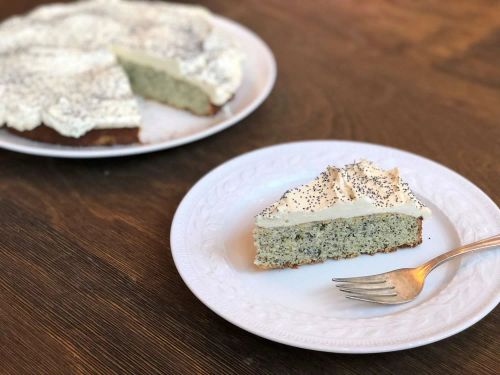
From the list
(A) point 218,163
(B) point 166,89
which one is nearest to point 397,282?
(A) point 218,163

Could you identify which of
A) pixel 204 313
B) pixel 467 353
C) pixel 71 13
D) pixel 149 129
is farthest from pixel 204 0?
pixel 467 353

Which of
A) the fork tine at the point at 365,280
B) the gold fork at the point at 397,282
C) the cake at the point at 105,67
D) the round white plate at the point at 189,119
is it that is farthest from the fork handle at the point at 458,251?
the cake at the point at 105,67

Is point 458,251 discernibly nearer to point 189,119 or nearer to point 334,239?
point 334,239

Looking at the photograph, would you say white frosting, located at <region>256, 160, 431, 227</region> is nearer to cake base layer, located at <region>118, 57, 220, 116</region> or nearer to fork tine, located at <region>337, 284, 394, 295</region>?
fork tine, located at <region>337, 284, 394, 295</region>

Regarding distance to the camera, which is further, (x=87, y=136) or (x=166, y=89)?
(x=166, y=89)

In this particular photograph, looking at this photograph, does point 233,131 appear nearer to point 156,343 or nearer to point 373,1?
point 156,343

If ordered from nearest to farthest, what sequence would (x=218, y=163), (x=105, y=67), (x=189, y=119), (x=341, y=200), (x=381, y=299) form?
1. (x=381, y=299)
2. (x=341, y=200)
3. (x=218, y=163)
4. (x=189, y=119)
5. (x=105, y=67)

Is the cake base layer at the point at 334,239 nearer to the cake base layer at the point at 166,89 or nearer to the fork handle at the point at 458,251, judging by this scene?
the fork handle at the point at 458,251
